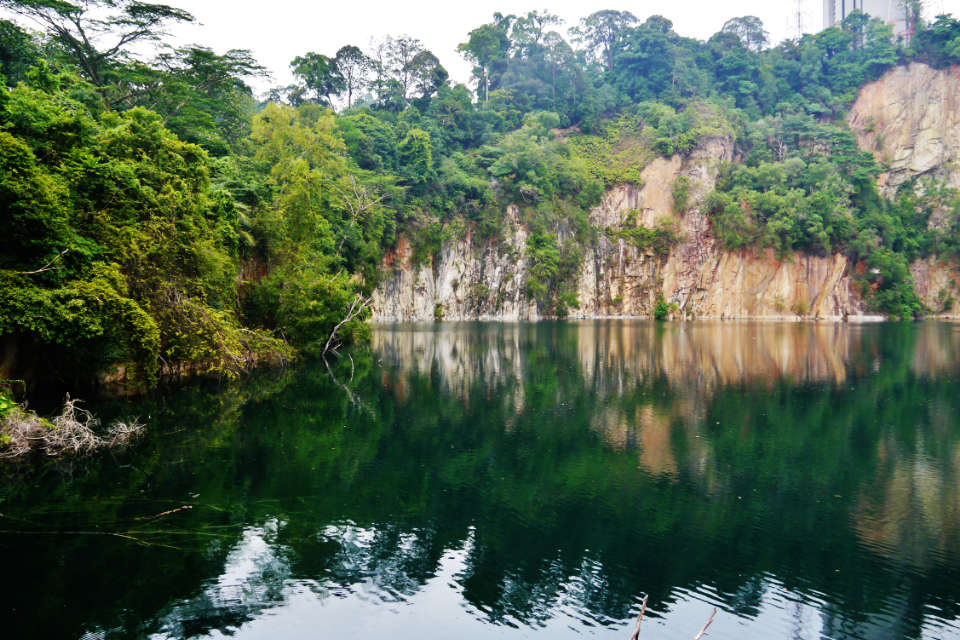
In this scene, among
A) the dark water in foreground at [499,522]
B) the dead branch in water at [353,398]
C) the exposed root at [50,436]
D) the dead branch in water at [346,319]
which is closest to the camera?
the dark water in foreground at [499,522]

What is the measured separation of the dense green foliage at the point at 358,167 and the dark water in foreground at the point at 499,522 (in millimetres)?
4168

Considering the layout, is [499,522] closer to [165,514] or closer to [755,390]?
[165,514]

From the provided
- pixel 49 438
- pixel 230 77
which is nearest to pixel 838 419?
pixel 49 438

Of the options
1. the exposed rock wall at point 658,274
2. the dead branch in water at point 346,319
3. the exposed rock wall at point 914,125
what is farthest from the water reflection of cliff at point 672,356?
the exposed rock wall at point 914,125

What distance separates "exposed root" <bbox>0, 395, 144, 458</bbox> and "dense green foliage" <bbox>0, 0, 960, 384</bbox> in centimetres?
170

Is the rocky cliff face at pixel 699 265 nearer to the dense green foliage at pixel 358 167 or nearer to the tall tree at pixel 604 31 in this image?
the dense green foliage at pixel 358 167

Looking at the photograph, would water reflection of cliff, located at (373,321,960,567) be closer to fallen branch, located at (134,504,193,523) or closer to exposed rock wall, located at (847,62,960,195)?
fallen branch, located at (134,504,193,523)

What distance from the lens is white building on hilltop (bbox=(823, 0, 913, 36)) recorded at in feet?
275

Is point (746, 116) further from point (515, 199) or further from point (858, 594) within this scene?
point (858, 594)

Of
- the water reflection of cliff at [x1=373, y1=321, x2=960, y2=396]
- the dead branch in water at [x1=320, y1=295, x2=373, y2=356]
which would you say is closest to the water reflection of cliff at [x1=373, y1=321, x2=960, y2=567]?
the water reflection of cliff at [x1=373, y1=321, x2=960, y2=396]

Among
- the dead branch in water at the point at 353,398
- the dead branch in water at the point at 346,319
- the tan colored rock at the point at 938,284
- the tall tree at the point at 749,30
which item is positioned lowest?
the dead branch in water at the point at 353,398

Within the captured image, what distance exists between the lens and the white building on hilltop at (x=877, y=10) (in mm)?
83750

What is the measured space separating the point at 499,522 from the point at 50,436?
9307 millimetres

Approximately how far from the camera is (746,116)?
74.8 meters
